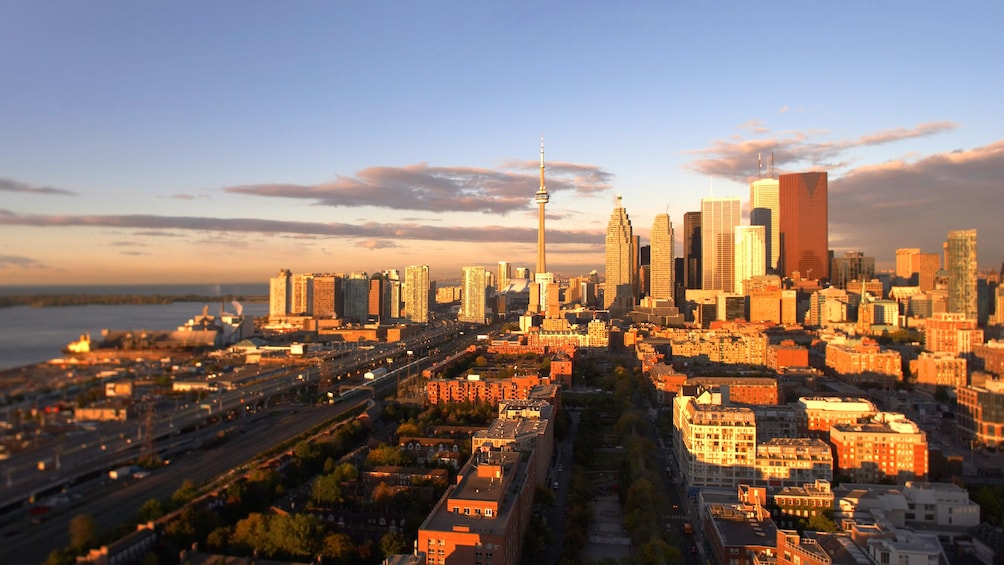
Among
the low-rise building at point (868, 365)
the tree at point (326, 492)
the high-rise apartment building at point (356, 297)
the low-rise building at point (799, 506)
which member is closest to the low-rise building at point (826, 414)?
the low-rise building at point (799, 506)

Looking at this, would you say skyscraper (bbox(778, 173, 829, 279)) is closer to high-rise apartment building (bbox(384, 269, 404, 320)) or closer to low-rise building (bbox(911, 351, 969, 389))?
high-rise apartment building (bbox(384, 269, 404, 320))

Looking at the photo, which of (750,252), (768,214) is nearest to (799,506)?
(750,252)

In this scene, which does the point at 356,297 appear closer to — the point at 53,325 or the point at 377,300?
the point at 377,300

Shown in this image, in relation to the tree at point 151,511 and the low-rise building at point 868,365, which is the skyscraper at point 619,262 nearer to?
the low-rise building at point 868,365

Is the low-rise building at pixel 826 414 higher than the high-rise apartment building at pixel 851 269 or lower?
lower

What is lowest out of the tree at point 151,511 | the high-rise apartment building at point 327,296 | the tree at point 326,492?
the tree at point 326,492

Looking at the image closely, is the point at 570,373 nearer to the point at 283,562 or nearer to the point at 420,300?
the point at 283,562

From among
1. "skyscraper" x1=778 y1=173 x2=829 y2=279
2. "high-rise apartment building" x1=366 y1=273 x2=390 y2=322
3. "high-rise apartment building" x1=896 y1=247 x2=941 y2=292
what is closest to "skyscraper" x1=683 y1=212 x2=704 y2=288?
"skyscraper" x1=778 y1=173 x2=829 y2=279
